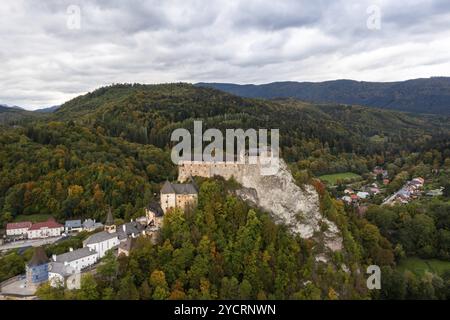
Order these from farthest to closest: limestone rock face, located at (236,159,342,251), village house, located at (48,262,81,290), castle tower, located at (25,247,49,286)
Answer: limestone rock face, located at (236,159,342,251)
castle tower, located at (25,247,49,286)
village house, located at (48,262,81,290)

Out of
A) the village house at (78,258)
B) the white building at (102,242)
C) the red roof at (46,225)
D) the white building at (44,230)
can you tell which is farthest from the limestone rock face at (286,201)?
the red roof at (46,225)

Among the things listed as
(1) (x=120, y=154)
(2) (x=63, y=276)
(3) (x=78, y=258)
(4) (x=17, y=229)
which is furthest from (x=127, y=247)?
(1) (x=120, y=154)

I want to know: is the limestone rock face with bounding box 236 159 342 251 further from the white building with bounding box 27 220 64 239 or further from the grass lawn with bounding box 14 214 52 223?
the grass lawn with bounding box 14 214 52 223

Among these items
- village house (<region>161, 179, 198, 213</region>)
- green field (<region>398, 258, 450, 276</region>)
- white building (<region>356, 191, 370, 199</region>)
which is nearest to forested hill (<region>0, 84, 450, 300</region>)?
village house (<region>161, 179, 198, 213</region>)

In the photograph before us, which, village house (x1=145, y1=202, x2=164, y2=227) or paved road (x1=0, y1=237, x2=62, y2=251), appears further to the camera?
paved road (x1=0, y1=237, x2=62, y2=251)

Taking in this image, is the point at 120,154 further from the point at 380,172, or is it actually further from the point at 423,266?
the point at 380,172

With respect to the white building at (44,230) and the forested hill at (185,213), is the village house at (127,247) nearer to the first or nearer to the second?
the forested hill at (185,213)

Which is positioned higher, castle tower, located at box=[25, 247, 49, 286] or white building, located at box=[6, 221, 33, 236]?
castle tower, located at box=[25, 247, 49, 286]

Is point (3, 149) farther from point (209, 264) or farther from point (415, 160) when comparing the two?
point (415, 160)
